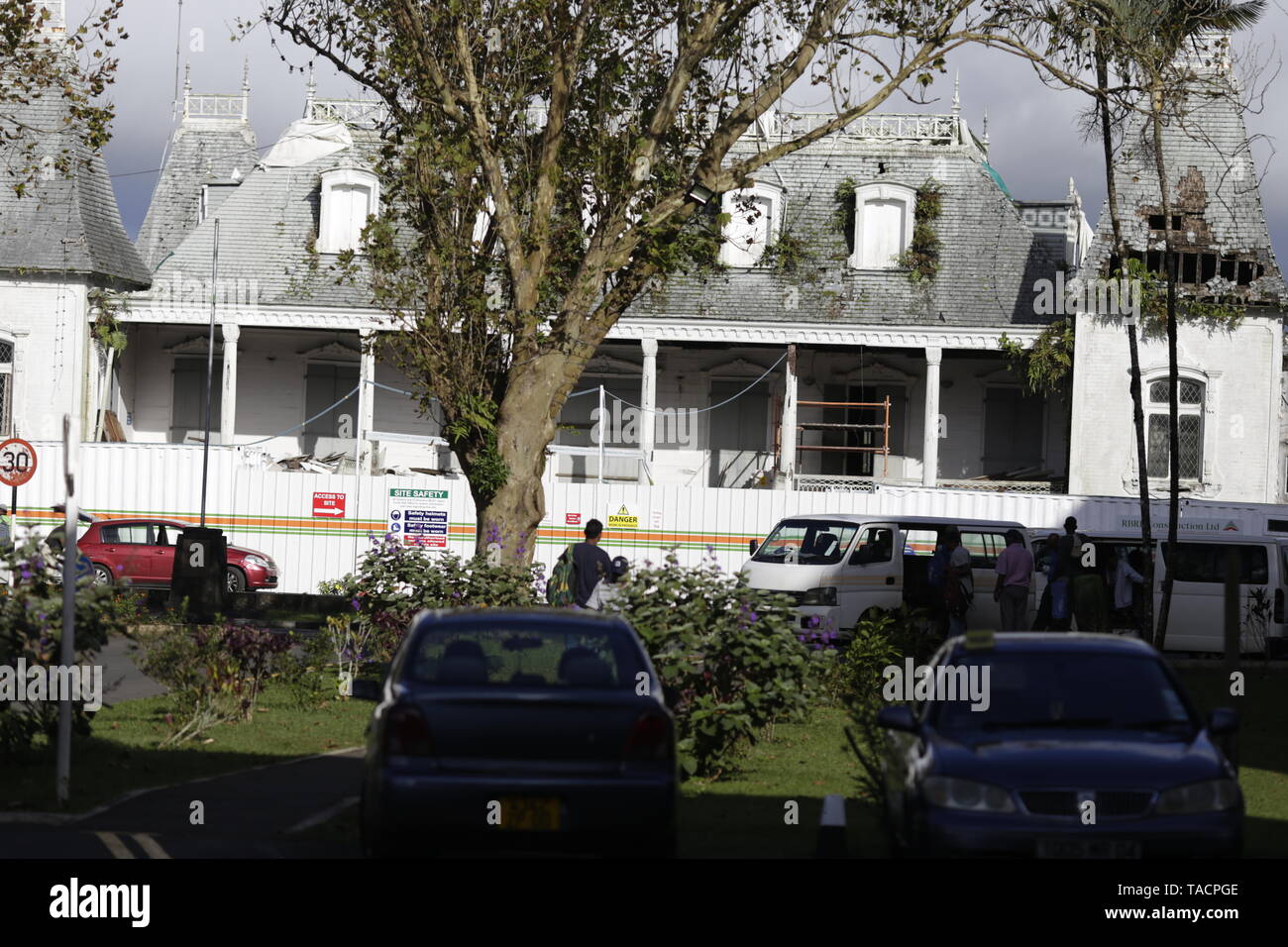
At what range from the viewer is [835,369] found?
35781 millimetres

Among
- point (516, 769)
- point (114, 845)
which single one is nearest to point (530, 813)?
point (516, 769)

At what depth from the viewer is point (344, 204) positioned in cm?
3616

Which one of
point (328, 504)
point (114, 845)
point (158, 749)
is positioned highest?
point (328, 504)

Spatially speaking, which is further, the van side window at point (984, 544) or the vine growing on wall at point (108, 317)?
the vine growing on wall at point (108, 317)

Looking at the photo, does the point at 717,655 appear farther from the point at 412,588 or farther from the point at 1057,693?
the point at 412,588

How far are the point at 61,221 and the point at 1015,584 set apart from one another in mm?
22355

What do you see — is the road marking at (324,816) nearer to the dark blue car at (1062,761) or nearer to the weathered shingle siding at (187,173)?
the dark blue car at (1062,761)

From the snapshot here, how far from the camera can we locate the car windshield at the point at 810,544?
22.7 metres

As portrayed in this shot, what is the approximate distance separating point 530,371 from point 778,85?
4274 mm

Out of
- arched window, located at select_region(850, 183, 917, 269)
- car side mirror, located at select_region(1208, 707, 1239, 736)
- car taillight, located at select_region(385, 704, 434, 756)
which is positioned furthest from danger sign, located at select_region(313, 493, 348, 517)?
car side mirror, located at select_region(1208, 707, 1239, 736)

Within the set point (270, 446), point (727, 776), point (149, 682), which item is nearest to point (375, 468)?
point (270, 446)

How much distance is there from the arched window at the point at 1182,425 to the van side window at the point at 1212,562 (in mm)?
7995

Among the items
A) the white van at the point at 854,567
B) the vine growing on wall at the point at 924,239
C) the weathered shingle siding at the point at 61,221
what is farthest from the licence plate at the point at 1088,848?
the weathered shingle siding at the point at 61,221
